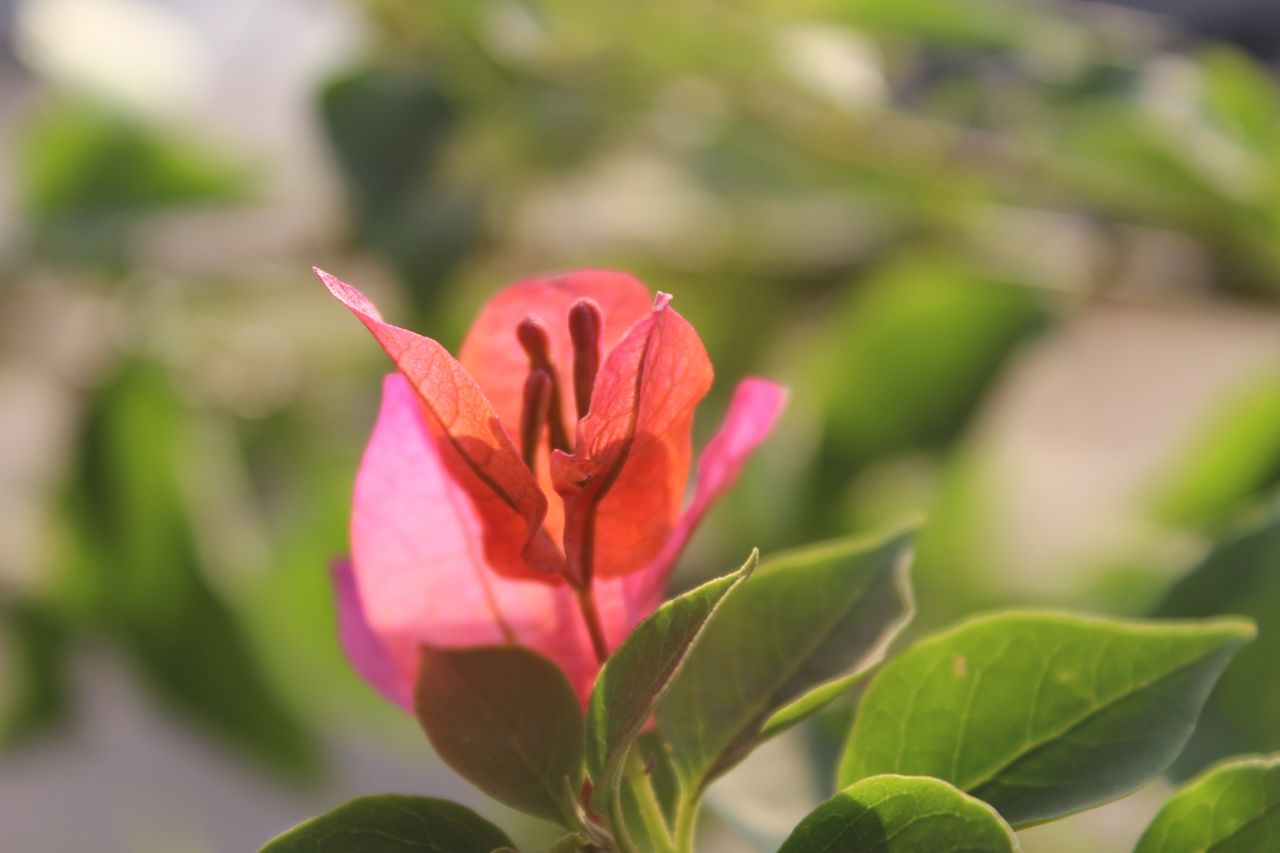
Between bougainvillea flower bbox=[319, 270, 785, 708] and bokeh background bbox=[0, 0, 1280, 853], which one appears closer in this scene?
bougainvillea flower bbox=[319, 270, 785, 708]

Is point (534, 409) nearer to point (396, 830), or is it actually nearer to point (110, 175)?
point (396, 830)

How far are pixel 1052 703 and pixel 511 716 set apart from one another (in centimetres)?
6

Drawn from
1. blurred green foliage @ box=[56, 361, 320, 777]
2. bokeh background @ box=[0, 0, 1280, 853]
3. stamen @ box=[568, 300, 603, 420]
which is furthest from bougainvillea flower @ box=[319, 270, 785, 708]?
blurred green foliage @ box=[56, 361, 320, 777]

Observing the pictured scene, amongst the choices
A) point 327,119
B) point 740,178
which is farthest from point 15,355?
point 740,178

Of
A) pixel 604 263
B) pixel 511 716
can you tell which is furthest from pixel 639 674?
pixel 604 263

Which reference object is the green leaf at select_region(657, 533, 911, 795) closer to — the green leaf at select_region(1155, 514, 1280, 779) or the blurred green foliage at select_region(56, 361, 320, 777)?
the green leaf at select_region(1155, 514, 1280, 779)

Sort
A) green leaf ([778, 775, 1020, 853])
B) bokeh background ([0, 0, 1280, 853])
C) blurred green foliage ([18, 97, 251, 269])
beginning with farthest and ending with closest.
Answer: blurred green foliage ([18, 97, 251, 269])
bokeh background ([0, 0, 1280, 853])
green leaf ([778, 775, 1020, 853])

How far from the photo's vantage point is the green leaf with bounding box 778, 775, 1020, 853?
115mm

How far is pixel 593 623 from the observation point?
0.15 m

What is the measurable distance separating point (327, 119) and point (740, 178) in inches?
5.9

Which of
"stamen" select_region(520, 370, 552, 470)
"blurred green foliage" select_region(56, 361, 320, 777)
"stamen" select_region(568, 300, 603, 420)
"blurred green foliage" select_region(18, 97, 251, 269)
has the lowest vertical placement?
"blurred green foliage" select_region(56, 361, 320, 777)

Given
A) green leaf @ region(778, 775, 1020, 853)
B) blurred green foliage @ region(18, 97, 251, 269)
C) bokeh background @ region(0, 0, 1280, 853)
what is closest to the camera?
green leaf @ region(778, 775, 1020, 853)

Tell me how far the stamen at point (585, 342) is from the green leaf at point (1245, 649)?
0.10m

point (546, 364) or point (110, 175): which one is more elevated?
point (110, 175)
